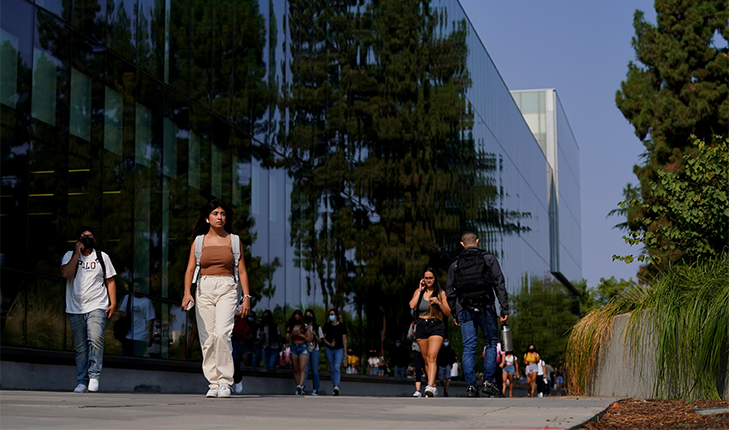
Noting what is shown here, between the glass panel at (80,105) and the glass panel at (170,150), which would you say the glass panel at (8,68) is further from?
the glass panel at (170,150)

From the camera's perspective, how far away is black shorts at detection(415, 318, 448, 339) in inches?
476

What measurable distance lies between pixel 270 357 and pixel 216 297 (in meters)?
9.38

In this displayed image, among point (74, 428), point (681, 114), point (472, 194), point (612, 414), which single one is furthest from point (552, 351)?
point (74, 428)

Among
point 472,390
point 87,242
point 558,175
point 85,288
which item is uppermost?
point 558,175

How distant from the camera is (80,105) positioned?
479 inches

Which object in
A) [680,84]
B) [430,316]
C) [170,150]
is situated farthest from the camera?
[680,84]

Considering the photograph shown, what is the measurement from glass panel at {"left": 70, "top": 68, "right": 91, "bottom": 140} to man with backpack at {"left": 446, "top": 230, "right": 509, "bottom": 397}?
519 centimetres

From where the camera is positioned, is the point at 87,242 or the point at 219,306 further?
the point at 87,242

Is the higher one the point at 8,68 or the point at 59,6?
the point at 59,6

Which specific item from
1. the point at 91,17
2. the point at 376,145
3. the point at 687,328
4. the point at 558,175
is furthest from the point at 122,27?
the point at 558,175

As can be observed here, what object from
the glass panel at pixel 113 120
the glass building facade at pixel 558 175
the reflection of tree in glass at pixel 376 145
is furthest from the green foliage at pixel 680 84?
A: the glass building facade at pixel 558 175

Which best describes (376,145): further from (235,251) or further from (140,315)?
(235,251)

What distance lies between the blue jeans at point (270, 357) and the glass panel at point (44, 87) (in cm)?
694

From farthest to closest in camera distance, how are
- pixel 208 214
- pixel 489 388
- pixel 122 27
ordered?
pixel 122 27 → pixel 489 388 → pixel 208 214
